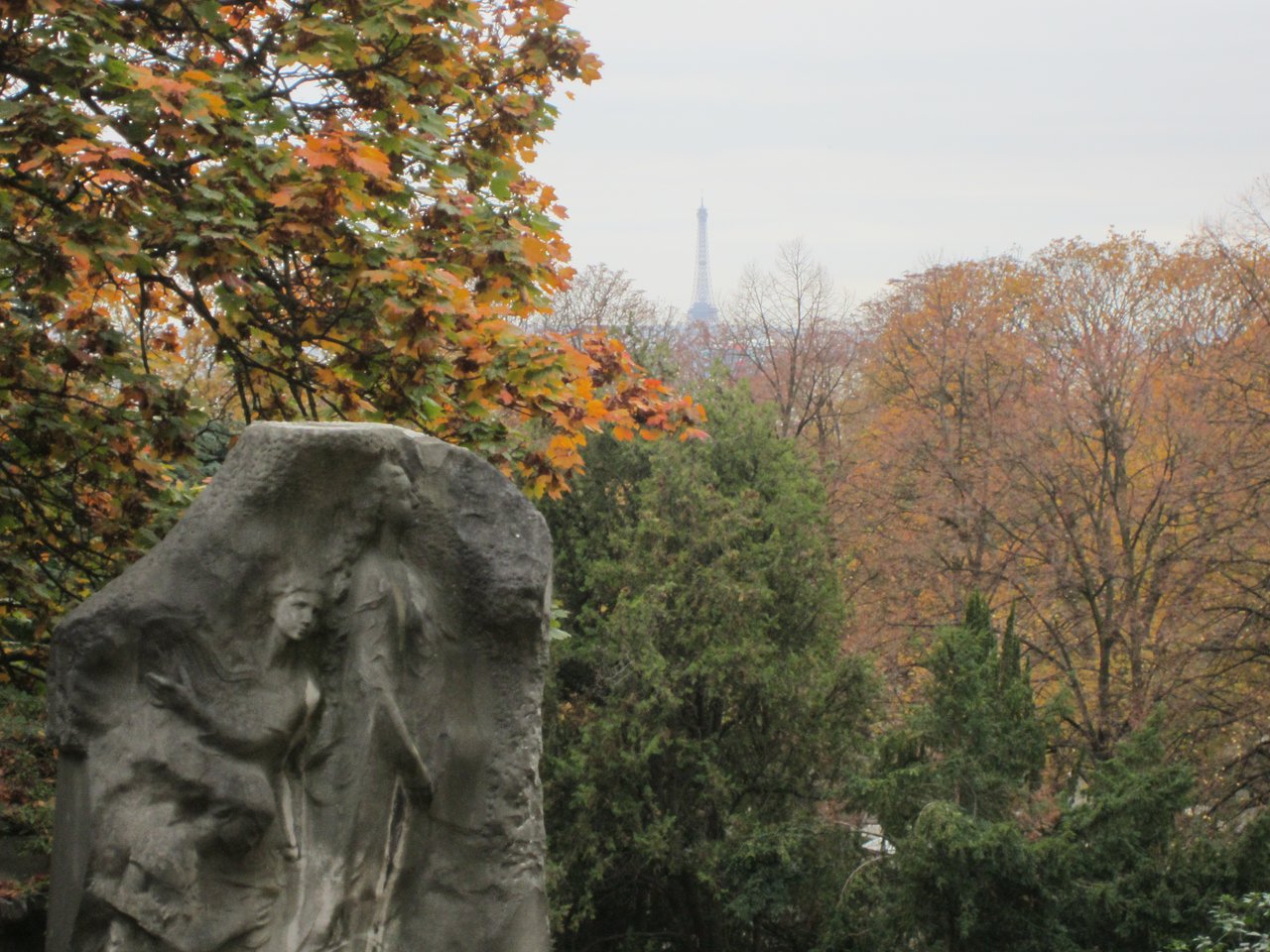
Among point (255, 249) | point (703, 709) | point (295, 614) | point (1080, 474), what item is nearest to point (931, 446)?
point (1080, 474)

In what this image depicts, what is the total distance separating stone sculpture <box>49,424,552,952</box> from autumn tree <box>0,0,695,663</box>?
2.87 m

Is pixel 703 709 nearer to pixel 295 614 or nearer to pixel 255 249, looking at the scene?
pixel 255 249

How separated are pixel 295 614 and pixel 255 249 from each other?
3137mm

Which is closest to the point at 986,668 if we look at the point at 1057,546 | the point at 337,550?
the point at 1057,546

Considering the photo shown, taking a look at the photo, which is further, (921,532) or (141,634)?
(921,532)

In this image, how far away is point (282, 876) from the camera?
14.4 feet

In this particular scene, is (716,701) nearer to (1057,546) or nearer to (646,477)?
(646,477)

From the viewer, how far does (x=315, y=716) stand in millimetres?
4484

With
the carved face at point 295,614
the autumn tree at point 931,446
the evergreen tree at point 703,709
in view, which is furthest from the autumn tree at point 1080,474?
the carved face at point 295,614

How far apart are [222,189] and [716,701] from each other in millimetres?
14839

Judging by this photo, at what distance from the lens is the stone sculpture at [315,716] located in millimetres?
4262

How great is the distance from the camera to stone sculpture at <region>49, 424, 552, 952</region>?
14.0 ft

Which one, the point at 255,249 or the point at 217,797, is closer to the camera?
the point at 217,797

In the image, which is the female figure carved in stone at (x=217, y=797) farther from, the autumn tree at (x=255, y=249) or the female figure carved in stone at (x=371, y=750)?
the autumn tree at (x=255, y=249)
